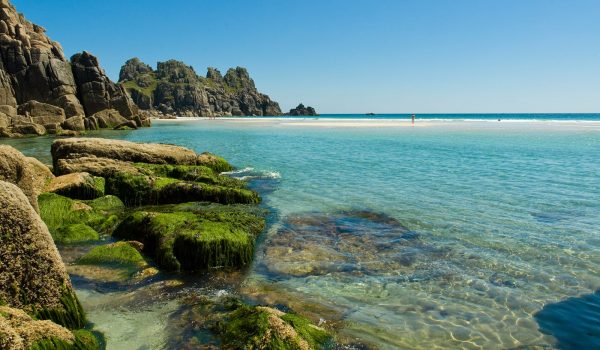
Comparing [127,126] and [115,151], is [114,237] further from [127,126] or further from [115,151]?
[127,126]

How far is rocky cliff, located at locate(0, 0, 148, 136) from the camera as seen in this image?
5803 centimetres

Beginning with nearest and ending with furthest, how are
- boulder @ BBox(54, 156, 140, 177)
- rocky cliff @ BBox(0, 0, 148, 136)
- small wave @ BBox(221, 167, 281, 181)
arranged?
boulder @ BBox(54, 156, 140, 177)
small wave @ BBox(221, 167, 281, 181)
rocky cliff @ BBox(0, 0, 148, 136)

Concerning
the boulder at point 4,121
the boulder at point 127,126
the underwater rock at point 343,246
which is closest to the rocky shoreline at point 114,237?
the underwater rock at point 343,246

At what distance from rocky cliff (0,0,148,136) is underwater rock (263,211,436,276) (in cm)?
5207

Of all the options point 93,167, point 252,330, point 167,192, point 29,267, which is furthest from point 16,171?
point 93,167

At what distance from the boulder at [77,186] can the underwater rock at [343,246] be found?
749cm

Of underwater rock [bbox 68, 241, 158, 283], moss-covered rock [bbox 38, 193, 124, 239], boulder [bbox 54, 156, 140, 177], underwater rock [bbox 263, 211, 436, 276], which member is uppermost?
boulder [bbox 54, 156, 140, 177]

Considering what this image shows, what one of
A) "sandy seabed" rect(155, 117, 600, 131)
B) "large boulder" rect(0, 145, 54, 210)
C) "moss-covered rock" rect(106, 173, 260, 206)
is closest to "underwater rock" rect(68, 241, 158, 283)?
"large boulder" rect(0, 145, 54, 210)

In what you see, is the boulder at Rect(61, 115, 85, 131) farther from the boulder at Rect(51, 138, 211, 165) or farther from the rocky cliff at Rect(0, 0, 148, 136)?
the boulder at Rect(51, 138, 211, 165)

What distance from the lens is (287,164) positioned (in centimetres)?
2623

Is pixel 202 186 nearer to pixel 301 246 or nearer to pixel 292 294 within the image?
pixel 301 246

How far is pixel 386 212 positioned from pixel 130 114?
2993 inches

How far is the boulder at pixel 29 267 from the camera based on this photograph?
206 inches

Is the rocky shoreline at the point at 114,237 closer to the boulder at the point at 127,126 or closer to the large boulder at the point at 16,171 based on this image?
the large boulder at the point at 16,171
